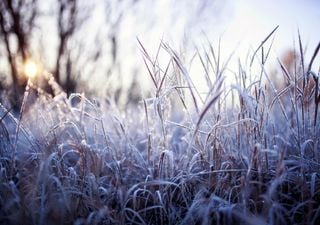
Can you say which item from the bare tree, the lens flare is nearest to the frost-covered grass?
the lens flare

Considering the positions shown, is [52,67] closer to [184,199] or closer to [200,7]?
[200,7]

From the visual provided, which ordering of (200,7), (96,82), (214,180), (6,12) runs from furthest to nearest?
(200,7), (96,82), (6,12), (214,180)

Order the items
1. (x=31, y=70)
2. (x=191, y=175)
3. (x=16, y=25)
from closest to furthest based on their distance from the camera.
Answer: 1. (x=191, y=175)
2. (x=31, y=70)
3. (x=16, y=25)

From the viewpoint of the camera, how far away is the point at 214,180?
1.25 meters

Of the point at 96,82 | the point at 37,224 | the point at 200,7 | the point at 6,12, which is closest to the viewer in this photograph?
the point at 37,224

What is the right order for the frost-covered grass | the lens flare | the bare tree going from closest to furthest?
1. the frost-covered grass
2. the lens flare
3. the bare tree

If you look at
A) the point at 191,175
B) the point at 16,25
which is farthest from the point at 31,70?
the point at 16,25

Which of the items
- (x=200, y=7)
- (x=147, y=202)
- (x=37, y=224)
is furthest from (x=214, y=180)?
(x=200, y=7)

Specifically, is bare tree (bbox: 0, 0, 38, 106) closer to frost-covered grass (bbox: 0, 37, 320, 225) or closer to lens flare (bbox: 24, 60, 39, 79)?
lens flare (bbox: 24, 60, 39, 79)

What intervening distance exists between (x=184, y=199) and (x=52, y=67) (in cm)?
633

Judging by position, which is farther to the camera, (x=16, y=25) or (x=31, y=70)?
(x=16, y=25)

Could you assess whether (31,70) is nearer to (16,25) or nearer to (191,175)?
(191,175)

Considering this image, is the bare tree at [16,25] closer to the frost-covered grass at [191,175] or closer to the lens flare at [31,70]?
the lens flare at [31,70]

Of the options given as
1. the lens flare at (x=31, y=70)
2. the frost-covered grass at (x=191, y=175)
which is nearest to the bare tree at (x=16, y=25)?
the lens flare at (x=31, y=70)
